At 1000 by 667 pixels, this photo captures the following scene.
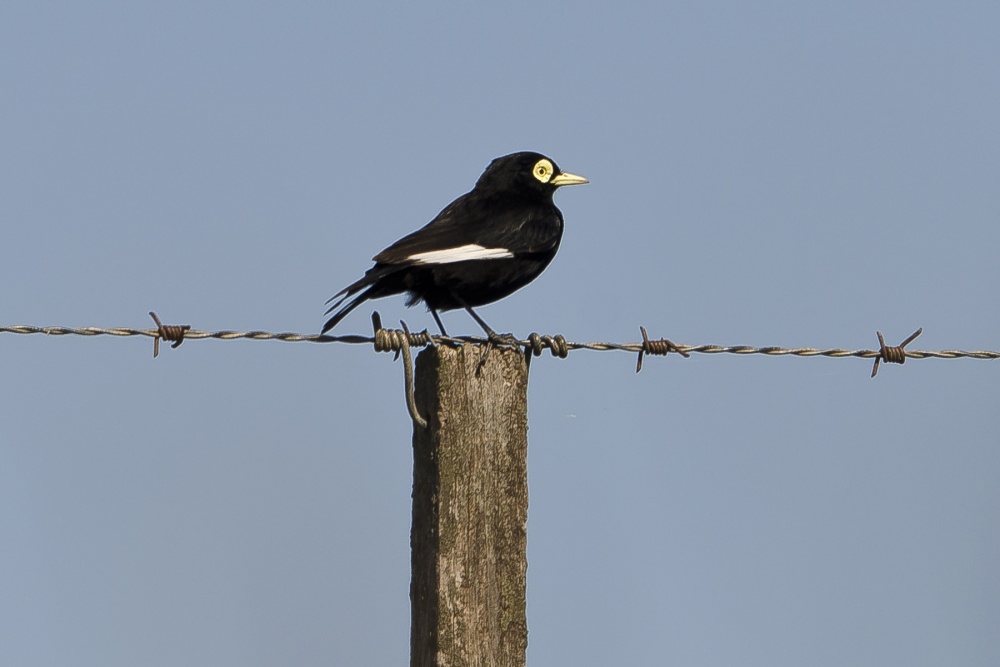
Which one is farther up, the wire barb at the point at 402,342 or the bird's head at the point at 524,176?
the bird's head at the point at 524,176

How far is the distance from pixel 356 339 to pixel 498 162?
338 cm

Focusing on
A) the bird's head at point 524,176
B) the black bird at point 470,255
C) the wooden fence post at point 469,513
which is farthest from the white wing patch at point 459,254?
the wooden fence post at point 469,513

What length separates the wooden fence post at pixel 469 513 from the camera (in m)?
3.37

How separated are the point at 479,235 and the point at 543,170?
4.67 ft

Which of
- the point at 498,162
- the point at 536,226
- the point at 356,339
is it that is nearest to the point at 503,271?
the point at 536,226

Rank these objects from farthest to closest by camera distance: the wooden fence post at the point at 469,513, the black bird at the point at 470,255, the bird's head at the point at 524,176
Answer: the bird's head at the point at 524,176, the black bird at the point at 470,255, the wooden fence post at the point at 469,513

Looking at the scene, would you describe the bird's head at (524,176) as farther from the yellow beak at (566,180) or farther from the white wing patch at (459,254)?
the white wing patch at (459,254)

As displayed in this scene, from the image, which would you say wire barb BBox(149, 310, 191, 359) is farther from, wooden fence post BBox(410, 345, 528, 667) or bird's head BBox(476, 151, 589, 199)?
A: bird's head BBox(476, 151, 589, 199)

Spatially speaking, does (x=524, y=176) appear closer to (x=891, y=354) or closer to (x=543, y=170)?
(x=543, y=170)

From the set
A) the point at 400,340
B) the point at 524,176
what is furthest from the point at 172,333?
the point at 524,176

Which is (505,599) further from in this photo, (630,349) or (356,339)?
(630,349)

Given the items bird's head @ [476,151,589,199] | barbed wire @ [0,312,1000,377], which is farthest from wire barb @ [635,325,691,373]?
bird's head @ [476,151,589,199]

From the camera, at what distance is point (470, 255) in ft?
18.2

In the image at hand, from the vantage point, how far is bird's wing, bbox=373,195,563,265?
5.29 m
